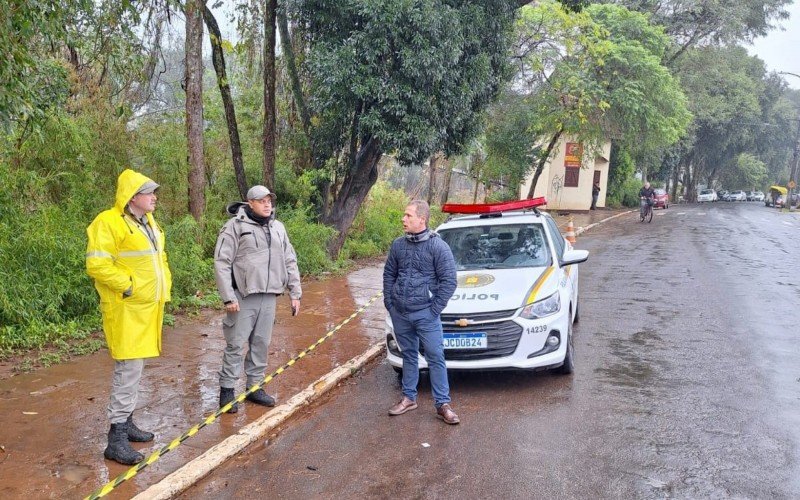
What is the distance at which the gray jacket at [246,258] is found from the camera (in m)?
5.52

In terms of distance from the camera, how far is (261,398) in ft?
19.5

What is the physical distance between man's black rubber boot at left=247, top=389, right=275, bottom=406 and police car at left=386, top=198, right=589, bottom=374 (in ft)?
4.29

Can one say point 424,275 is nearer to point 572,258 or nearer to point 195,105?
point 572,258

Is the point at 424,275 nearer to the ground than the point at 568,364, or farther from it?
farther from it

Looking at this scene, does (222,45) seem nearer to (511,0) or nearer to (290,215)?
(290,215)

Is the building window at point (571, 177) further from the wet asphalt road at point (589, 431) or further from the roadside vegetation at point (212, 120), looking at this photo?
the wet asphalt road at point (589, 431)

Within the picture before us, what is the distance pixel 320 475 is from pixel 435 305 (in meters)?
1.65

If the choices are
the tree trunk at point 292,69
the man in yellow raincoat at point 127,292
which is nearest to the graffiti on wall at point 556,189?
the tree trunk at point 292,69

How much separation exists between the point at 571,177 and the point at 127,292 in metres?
35.6

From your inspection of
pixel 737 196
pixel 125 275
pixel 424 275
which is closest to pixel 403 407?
pixel 424 275

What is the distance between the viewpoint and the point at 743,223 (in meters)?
29.0

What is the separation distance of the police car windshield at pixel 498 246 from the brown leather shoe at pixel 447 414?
1.97m

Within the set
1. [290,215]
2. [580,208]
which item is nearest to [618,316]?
[290,215]

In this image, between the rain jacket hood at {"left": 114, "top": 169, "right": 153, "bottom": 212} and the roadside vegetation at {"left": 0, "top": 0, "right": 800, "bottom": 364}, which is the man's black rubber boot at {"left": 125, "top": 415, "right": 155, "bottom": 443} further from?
the roadside vegetation at {"left": 0, "top": 0, "right": 800, "bottom": 364}
